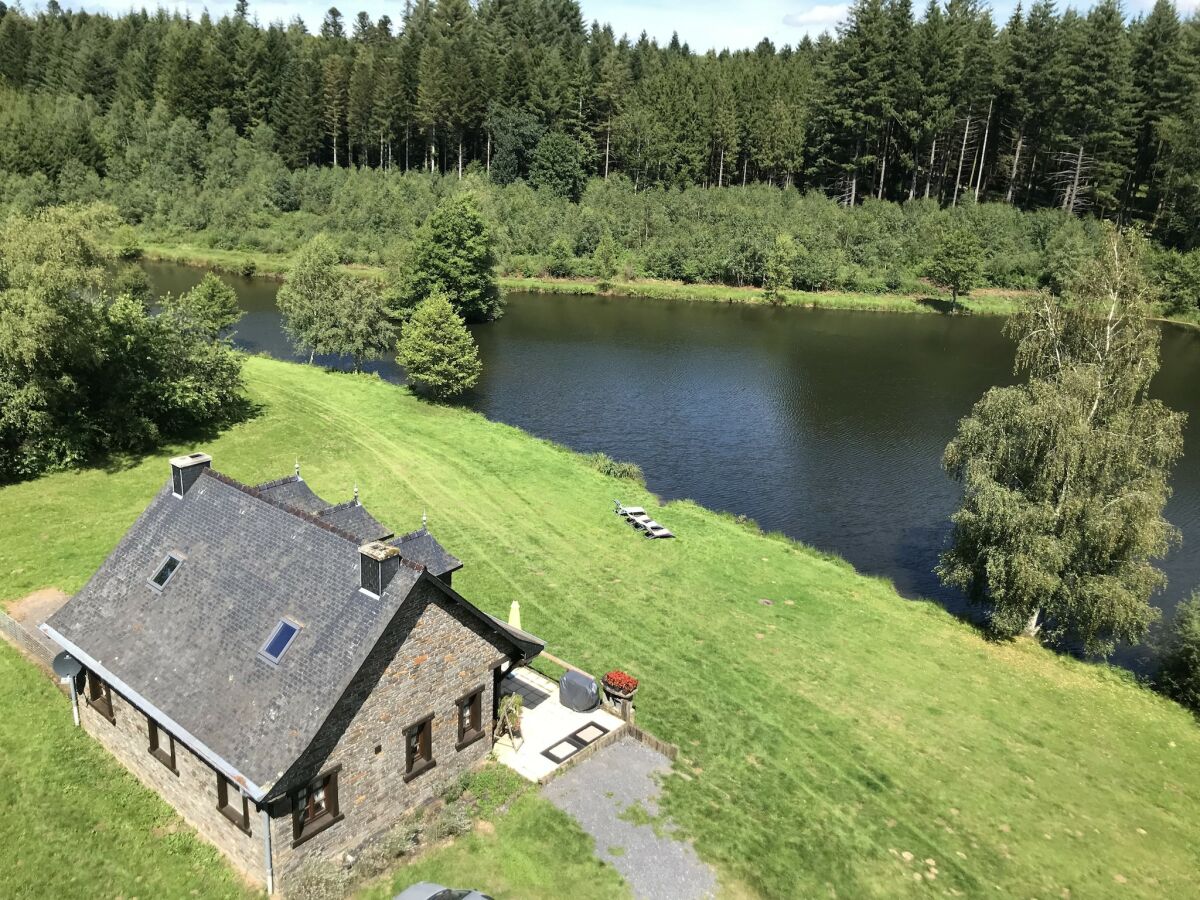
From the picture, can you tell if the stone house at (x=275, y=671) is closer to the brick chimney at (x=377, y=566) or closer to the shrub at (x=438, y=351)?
the brick chimney at (x=377, y=566)

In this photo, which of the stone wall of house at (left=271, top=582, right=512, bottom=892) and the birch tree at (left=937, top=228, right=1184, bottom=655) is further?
the birch tree at (left=937, top=228, right=1184, bottom=655)

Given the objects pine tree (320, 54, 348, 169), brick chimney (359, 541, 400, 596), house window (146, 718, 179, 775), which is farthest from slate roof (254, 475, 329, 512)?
pine tree (320, 54, 348, 169)

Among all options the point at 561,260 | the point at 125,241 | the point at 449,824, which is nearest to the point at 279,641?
the point at 449,824

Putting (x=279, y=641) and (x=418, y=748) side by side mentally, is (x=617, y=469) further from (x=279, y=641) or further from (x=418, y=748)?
(x=279, y=641)

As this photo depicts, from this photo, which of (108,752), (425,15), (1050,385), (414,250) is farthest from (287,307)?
(425,15)

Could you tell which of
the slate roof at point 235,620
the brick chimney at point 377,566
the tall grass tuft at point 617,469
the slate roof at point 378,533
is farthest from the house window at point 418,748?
the tall grass tuft at point 617,469

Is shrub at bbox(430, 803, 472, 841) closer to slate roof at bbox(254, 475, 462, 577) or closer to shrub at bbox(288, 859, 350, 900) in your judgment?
shrub at bbox(288, 859, 350, 900)

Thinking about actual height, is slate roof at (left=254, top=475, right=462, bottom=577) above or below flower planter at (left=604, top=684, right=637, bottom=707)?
above
